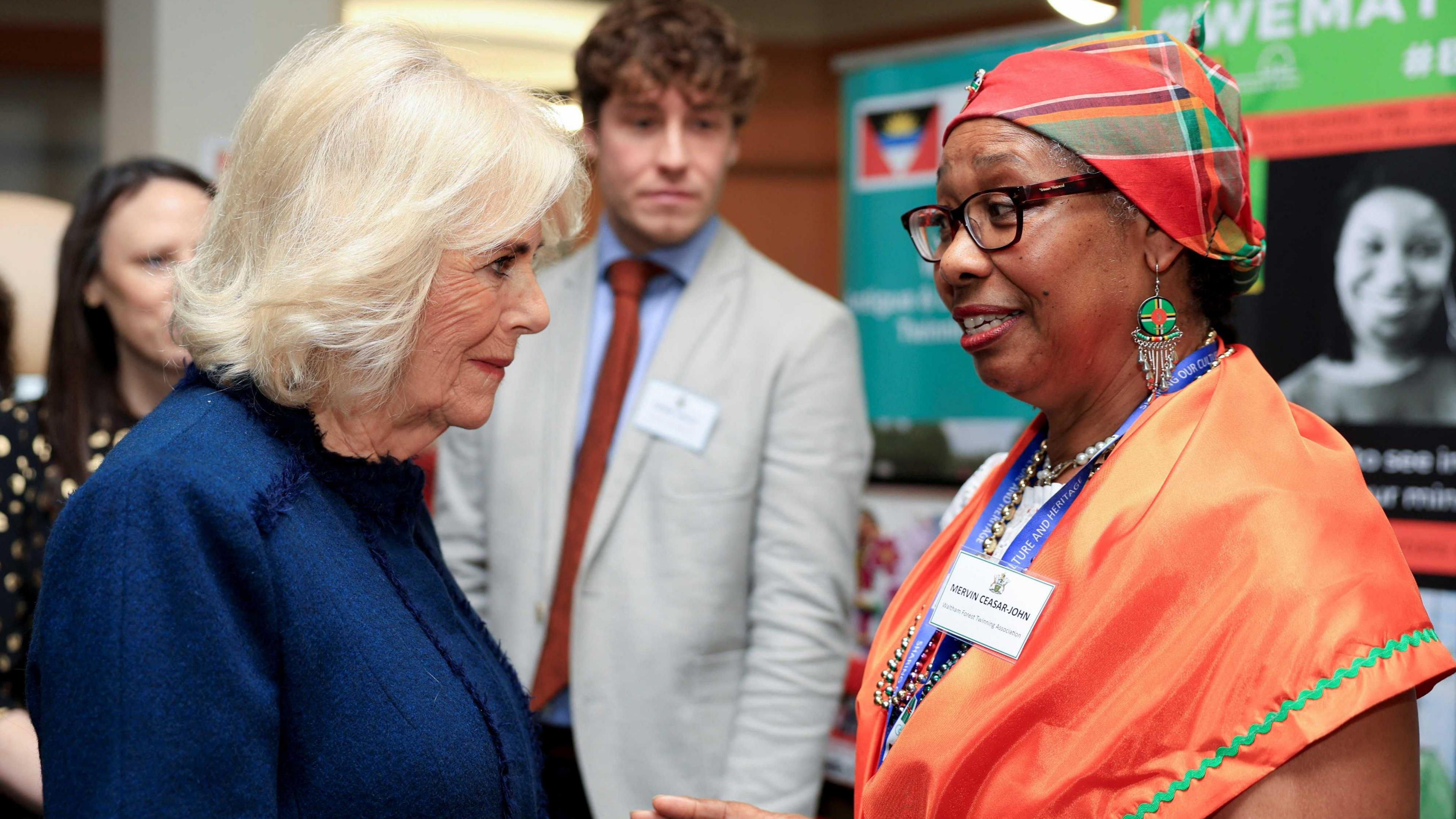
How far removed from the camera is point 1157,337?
1260 mm

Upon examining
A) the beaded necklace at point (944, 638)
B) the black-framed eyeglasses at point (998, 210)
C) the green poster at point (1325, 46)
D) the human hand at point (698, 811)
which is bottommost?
the human hand at point (698, 811)

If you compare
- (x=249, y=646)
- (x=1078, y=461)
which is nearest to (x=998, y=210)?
(x=1078, y=461)

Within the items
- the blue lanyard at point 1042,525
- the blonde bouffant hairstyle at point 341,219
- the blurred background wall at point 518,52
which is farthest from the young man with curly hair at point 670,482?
the blonde bouffant hairstyle at point 341,219

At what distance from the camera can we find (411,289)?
1.18m

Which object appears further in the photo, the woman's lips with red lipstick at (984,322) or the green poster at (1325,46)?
the green poster at (1325,46)

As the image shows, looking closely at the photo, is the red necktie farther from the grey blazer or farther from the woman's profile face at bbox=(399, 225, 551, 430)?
the woman's profile face at bbox=(399, 225, 551, 430)

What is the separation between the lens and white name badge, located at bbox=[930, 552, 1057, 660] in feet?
3.97

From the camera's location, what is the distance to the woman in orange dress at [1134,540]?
1.05m

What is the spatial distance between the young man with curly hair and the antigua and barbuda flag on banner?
728 mm

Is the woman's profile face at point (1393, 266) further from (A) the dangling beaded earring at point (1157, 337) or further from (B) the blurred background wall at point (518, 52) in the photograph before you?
(B) the blurred background wall at point (518, 52)

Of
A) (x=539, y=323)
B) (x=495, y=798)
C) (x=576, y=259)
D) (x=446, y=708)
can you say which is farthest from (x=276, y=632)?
(x=576, y=259)

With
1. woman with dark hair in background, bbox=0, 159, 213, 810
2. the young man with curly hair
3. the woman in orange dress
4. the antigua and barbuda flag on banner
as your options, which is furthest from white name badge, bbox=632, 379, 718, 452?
the antigua and barbuda flag on banner

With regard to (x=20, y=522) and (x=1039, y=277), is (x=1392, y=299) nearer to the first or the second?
(x=1039, y=277)

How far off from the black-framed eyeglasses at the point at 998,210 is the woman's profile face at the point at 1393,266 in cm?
92
